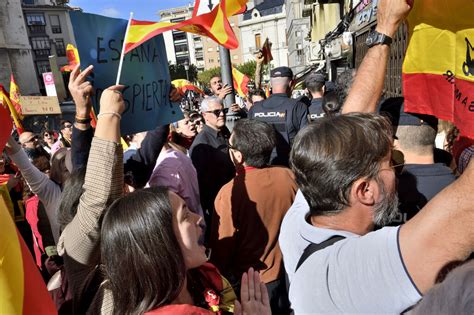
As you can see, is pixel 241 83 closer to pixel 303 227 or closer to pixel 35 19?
pixel 303 227

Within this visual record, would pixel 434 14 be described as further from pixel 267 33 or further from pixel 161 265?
pixel 267 33

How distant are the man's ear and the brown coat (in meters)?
1.22

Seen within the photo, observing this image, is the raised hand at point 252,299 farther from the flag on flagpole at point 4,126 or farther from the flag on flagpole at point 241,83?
the flag on flagpole at point 241,83

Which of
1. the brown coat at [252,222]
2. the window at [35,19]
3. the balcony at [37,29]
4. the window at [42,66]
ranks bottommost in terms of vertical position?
the brown coat at [252,222]

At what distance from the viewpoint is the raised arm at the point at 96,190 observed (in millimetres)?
1560

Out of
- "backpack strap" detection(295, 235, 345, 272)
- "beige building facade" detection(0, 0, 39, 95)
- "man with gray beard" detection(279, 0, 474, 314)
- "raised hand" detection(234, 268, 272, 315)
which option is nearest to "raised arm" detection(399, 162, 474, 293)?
"man with gray beard" detection(279, 0, 474, 314)

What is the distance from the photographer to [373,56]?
1856 millimetres

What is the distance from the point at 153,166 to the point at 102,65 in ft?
3.34

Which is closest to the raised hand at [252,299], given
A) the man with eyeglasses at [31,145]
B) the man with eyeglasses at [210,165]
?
the man with eyeglasses at [210,165]

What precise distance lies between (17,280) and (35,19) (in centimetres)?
6944

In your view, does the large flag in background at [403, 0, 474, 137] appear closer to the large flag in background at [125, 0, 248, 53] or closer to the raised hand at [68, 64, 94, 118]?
the large flag in background at [125, 0, 248, 53]

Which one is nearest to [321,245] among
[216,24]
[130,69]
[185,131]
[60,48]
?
[130,69]

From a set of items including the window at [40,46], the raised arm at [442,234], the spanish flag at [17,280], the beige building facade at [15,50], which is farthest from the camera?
the window at [40,46]

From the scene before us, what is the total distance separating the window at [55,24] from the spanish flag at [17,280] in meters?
69.7
